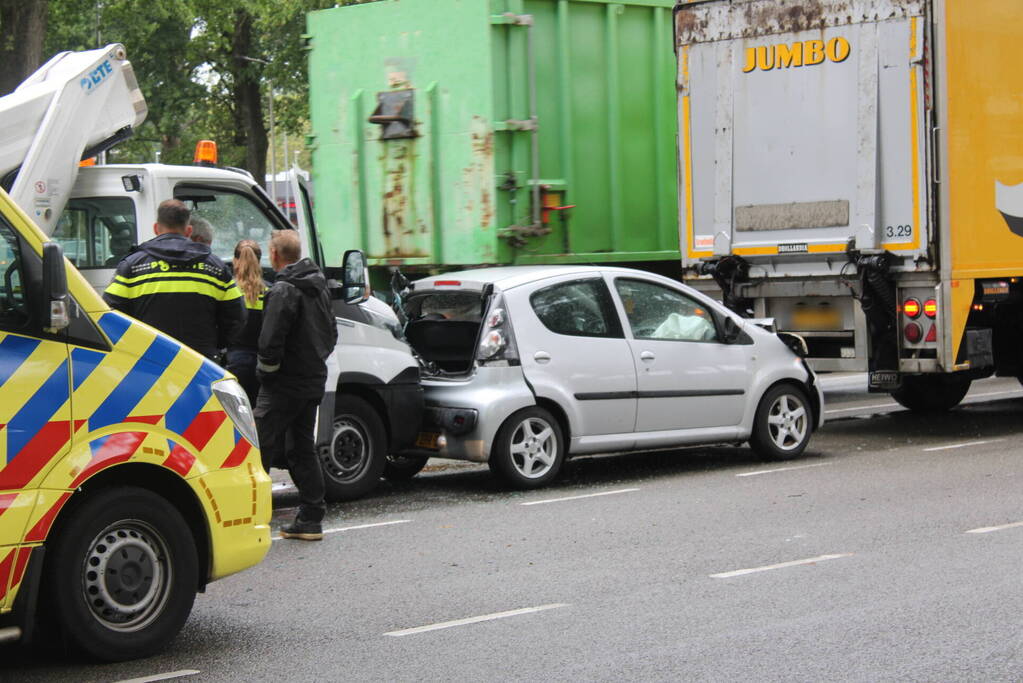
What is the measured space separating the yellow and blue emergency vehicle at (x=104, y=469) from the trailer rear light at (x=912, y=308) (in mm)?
6998

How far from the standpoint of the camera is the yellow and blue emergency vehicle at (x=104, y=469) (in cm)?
504

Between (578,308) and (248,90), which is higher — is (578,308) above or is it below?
below

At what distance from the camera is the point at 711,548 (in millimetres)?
7574

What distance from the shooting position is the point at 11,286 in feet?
16.6

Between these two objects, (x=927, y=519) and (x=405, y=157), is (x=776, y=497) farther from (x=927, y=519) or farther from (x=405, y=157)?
(x=405, y=157)

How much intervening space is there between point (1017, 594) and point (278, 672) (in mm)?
3226

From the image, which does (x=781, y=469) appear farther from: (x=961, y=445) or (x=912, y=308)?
(x=961, y=445)

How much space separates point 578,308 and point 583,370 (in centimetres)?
44

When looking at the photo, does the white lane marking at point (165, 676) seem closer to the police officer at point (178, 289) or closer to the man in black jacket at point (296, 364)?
the police officer at point (178, 289)

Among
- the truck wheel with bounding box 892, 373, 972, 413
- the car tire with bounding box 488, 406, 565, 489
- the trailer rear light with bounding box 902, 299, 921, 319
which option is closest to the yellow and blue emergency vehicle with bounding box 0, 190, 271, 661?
the car tire with bounding box 488, 406, 565, 489

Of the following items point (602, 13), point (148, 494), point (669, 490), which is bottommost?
point (669, 490)

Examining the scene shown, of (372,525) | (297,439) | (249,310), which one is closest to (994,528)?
(372,525)

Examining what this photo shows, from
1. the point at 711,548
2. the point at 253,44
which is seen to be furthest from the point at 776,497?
the point at 253,44

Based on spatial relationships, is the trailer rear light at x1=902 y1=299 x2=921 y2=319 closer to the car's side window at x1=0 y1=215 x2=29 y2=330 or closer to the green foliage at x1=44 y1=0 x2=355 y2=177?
the car's side window at x1=0 y1=215 x2=29 y2=330
